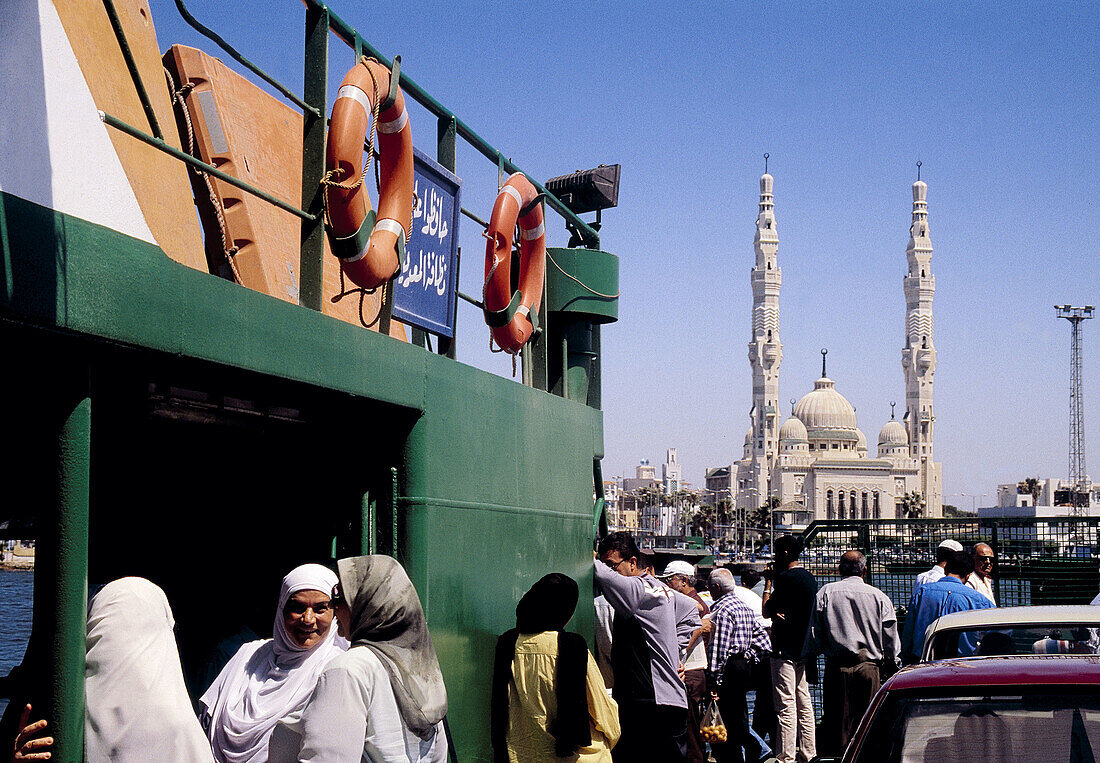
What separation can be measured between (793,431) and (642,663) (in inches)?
5611

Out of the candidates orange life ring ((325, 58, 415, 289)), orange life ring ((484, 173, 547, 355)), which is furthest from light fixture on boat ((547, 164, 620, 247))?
orange life ring ((325, 58, 415, 289))

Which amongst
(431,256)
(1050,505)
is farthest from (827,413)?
(431,256)

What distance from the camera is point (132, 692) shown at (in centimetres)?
319

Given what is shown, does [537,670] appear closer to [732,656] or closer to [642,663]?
[642,663]

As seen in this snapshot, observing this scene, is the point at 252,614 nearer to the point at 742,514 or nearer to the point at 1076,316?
the point at 1076,316

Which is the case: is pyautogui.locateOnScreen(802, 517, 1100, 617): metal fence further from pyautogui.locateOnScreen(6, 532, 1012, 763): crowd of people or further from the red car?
the red car

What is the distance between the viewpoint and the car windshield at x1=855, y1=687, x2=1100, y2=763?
11.7 feet

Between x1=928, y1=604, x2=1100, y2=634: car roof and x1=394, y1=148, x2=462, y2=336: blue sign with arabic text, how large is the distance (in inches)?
112

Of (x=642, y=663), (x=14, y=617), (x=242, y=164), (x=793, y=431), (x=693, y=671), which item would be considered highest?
(x=793, y=431)

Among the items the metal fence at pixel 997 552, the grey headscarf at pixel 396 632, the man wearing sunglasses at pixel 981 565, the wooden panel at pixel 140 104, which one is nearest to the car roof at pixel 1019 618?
the man wearing sunglasses at pixel 981 565

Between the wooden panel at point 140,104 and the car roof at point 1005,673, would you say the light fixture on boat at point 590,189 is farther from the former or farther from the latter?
the car roof at point 1005,673

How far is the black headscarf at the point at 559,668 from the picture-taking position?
182 inches

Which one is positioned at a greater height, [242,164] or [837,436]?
[837,436]

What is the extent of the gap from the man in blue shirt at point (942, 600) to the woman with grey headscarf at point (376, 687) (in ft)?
14.9
